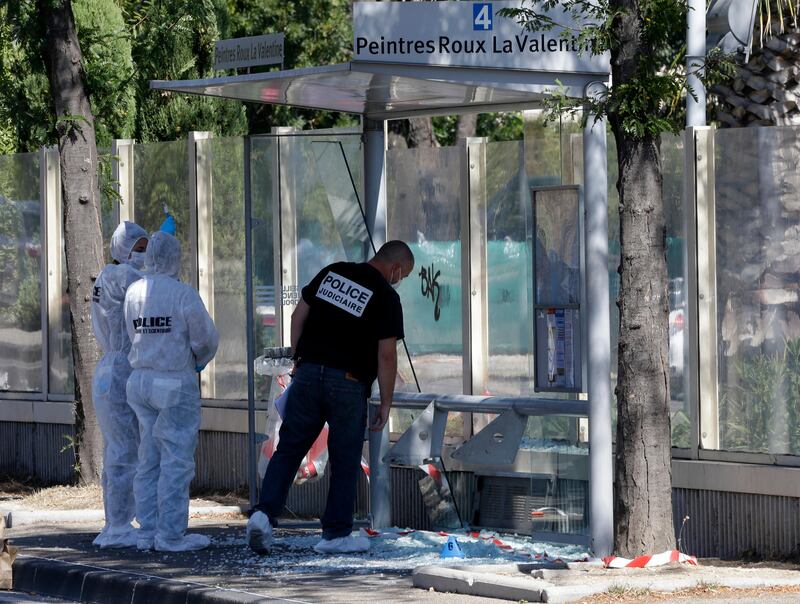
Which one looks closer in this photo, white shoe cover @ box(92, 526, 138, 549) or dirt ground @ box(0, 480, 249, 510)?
white shoe cover @ box(92, 526, 138, 549)

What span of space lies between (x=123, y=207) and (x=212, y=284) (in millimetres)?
1186

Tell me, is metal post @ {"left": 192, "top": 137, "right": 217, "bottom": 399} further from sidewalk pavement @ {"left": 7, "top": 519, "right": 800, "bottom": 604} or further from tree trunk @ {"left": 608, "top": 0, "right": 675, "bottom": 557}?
tree trunk @ {"left": 608, "top": 0, "right": 675, "bottom": 557}

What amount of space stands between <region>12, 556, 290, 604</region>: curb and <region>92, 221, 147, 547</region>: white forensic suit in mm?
630

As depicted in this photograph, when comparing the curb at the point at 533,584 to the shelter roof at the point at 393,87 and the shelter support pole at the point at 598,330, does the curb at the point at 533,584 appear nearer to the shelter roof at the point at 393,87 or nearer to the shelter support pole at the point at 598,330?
the shelter support pole at the point at 598,330

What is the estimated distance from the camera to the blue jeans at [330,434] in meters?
8.87

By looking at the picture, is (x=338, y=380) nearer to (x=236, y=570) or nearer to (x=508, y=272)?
(x=236, y=570)

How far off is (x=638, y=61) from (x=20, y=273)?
7598mm

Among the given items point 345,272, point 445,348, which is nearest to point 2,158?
point 445,348

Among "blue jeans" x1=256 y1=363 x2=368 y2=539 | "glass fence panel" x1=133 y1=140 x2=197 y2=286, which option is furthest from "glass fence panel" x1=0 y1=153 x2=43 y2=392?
"blue jeans" x1=256 y1=363 x2=368 y2=539

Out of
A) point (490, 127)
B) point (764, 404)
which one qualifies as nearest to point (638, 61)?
point (764, 404)

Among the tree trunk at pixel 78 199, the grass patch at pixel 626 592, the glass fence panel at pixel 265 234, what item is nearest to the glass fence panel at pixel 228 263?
the glass fence panel at pixel 265 234

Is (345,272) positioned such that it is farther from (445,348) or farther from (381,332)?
(445,348)

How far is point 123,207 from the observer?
13031mm

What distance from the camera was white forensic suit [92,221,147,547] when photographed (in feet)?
31.3
